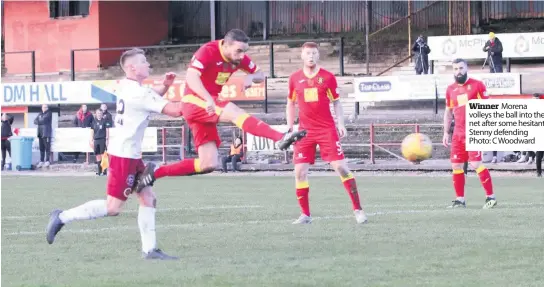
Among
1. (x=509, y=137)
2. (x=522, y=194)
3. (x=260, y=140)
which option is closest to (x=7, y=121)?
(x=260, y=140)

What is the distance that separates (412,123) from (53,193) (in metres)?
14.9

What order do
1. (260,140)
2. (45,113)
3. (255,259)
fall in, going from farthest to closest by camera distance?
(45,113) → (260,140) → (255,259)

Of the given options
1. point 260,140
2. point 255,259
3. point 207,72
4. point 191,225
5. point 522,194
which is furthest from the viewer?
point 260,140

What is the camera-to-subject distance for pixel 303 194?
46.9 feet

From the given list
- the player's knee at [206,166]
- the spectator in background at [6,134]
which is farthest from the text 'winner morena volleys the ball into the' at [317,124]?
the spectator in background at [6,134]

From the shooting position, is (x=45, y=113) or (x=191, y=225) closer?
(x=191, y=225)

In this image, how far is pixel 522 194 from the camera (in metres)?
19.5

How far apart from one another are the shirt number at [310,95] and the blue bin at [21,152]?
73.9 ft

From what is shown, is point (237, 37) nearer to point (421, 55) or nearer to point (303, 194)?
point (303, 194)

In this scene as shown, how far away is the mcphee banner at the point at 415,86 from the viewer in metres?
32.8

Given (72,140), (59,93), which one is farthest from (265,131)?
(59,93)

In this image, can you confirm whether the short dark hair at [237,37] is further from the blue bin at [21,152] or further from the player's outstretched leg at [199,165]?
the blue bin at [21,152]

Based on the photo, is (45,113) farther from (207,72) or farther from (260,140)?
(207,72)

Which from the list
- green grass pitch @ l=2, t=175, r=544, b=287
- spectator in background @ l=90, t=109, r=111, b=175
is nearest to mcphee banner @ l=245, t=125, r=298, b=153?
spectator in background @ l=90, t=109, r=111, b=175
